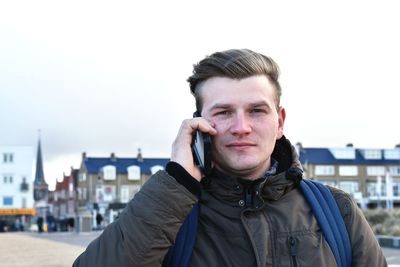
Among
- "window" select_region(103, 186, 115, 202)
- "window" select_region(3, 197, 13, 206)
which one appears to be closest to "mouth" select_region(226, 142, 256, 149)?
"window" select_region(3, 197, 13, 206)

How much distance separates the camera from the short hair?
2396 mm

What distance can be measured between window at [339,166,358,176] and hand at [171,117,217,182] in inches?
3446

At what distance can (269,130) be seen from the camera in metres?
2.48

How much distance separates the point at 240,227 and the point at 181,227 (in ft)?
0.71

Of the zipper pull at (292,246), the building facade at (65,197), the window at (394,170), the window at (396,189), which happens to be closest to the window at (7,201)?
the building facade at (65,197)

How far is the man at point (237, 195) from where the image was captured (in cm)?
226

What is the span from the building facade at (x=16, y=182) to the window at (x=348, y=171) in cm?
4042

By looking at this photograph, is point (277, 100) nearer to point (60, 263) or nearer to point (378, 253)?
point (378, 253)

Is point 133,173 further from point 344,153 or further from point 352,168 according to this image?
point 352,168

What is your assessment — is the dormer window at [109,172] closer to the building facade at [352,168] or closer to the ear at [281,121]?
the building facade at [352,168]

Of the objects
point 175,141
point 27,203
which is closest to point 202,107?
point 175,141

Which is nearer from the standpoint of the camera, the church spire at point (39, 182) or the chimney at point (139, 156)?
the chimney at point (139, 156)

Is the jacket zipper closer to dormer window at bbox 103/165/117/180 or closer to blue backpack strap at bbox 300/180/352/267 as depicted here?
blue backpack strap at bbox 300/180/352/267

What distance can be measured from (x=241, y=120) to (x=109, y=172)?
8750 centimetres
